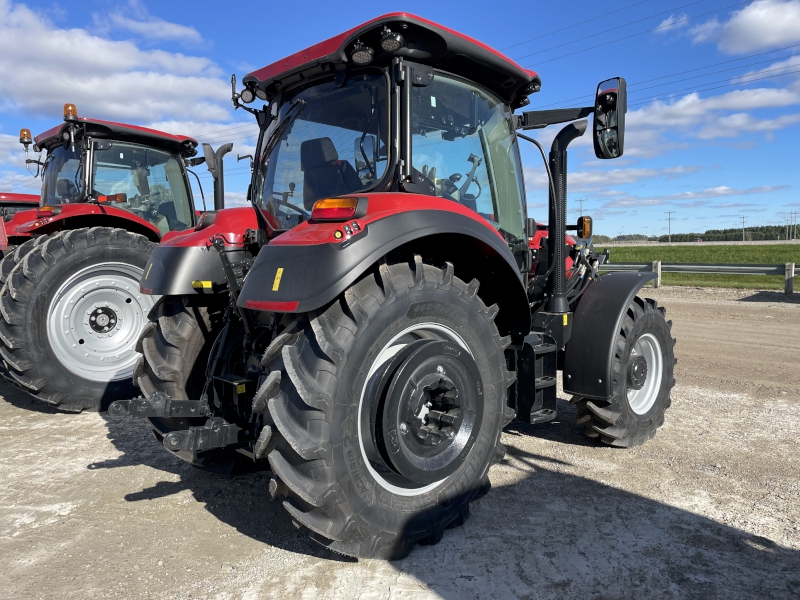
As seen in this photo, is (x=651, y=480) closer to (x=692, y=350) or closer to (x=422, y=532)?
(x=422, y=532)

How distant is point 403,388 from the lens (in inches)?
→ 102

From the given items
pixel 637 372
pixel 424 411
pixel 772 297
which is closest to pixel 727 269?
pixel 772 297

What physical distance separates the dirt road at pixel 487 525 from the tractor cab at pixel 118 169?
276 centimetres

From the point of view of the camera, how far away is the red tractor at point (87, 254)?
5.24 m

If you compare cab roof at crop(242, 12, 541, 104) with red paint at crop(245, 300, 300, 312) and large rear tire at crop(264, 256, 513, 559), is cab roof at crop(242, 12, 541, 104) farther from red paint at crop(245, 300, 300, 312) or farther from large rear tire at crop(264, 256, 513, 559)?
red paint at crop(245, 300, 300, 312)

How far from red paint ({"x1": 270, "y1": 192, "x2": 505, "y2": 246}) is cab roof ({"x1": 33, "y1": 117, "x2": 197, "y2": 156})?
4.88m

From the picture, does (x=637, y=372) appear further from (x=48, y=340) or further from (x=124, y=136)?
(x=124, y=136)

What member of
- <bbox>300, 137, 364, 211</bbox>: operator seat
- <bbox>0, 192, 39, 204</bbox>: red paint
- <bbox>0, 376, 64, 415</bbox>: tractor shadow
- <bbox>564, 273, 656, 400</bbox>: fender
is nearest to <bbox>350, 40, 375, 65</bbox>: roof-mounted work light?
<bbox>300, 137, 364, 211</bbox>: operator seat

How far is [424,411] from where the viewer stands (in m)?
2.76

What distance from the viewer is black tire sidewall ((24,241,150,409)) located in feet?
17.1

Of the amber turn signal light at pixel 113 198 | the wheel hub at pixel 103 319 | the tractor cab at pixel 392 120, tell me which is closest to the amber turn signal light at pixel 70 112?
the amber turn signal light at pixel 113 198

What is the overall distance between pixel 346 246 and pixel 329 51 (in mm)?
1185

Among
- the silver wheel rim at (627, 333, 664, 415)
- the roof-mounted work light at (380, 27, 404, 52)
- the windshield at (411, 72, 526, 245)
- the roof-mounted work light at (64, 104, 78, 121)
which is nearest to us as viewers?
the roof-mounted work light at (380, 27, 404, 52)

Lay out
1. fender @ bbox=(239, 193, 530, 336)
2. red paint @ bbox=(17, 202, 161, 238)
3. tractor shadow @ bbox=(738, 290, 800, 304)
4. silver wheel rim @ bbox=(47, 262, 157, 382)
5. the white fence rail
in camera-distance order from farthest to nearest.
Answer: the white fence rail, tractor shadow @ bbox=(738, 290, 800, 304), red paint @ bbox=(17, 202, 161, 238), silver wheel rim @ bbox=(47, 262, 157, 382), fender @ bbox=(239, 193, 530, 336)
